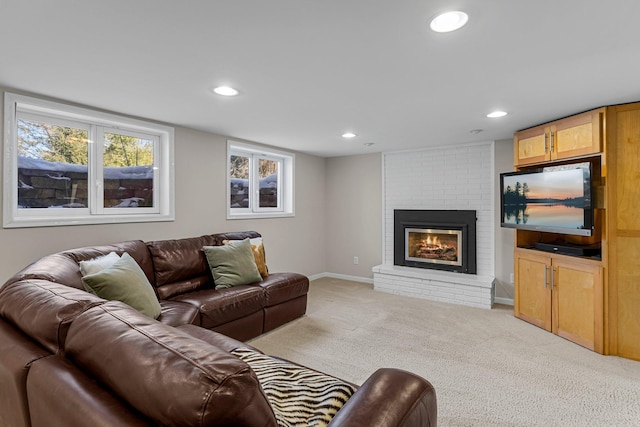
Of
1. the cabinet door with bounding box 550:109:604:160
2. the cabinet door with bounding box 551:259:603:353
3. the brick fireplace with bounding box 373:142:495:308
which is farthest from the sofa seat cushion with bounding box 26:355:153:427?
the brick fireplace with bounding box 373:142:495:308

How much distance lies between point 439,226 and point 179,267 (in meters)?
3.51

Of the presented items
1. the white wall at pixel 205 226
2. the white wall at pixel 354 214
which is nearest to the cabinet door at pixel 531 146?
the white wall at pixel 354 214

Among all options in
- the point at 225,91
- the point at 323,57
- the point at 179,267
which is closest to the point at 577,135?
the point at 323,57

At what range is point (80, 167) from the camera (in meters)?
3.01

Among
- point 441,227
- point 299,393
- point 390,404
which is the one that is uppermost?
point 441,227

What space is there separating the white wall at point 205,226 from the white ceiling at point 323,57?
30.2 inches

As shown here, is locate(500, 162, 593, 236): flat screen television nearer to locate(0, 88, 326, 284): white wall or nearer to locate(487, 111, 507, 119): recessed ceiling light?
locate(487, 111, 507, 119): recessed ceiling light

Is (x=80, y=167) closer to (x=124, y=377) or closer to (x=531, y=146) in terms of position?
(x=124, y=377)

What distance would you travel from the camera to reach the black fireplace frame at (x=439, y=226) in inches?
177

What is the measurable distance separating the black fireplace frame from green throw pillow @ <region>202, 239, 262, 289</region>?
8.19 ft

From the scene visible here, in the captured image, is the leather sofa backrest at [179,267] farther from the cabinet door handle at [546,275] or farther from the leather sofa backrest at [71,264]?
the cabinet door handle at [546,275]

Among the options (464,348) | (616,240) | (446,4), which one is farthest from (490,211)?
(446,4)

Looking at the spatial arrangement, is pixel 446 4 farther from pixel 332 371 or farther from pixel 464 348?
pixel 464 348

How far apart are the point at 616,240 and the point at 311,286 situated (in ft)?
12.3
